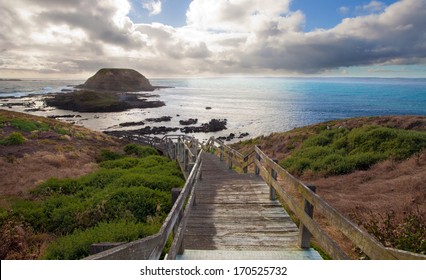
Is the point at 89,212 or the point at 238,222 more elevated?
the point at 238,222

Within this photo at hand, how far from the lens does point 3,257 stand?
5.80m

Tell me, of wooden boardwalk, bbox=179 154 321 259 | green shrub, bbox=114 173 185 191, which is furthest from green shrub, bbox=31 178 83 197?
wooden boardwalk, bbox=179 154 321 259

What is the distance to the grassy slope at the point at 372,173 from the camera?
24.2 ft

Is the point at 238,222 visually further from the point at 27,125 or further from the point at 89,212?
the point at 27,125

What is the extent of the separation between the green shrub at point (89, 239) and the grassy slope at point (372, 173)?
193 inches

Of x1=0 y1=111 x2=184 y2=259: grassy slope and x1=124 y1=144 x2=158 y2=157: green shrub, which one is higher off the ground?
x1=0 y1=111 x2=184 y2=259: grassy slope

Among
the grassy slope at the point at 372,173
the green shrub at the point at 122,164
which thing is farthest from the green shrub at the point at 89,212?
the grassy slope at the point at 372,173

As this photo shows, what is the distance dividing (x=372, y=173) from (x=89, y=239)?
11.2 meters

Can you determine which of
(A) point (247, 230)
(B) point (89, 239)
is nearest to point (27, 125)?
(B) point (89, 239)

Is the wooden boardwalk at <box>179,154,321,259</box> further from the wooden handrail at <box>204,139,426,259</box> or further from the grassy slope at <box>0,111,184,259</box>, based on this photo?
the grassy slope at <box>0,111,184,259</box>

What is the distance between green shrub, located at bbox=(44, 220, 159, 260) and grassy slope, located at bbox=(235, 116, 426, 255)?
4.90 meters

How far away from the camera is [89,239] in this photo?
5559mm

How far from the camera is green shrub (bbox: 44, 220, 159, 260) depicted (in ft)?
17.5

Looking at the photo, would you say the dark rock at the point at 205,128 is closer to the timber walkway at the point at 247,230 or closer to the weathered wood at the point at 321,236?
the timber walkway at the point at 247,230
